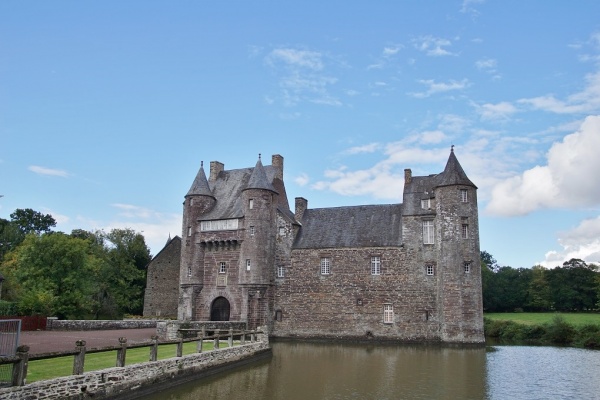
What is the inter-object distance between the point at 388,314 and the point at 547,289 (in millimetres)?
39776

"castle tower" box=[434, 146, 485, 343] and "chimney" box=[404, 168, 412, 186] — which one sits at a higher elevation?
"chimney" box=[404, 168, 412, 186]

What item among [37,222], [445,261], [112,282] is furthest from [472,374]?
[37,222]

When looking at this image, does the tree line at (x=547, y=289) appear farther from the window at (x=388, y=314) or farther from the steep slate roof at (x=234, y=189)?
the steep slate roof at (x=234, y=189)

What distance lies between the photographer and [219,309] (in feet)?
119

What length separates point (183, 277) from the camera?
37.2m

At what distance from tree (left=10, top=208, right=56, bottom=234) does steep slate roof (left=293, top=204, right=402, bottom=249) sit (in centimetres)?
4950

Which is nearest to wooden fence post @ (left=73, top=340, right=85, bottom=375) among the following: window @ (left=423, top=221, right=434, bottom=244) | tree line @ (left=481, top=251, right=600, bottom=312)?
window @ (left=423, top=221, right=434, bottom=244)

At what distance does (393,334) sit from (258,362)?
43.3 feet

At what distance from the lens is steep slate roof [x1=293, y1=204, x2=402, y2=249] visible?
3475 centimetres

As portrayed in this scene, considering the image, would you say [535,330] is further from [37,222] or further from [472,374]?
[37,222]

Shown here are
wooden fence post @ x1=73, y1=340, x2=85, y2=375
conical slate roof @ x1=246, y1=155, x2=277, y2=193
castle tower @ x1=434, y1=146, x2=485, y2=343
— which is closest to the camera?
wooden fence post @ x1=73, y1=340, x2=85, y2=375

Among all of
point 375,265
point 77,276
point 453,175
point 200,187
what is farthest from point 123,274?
point 453,175

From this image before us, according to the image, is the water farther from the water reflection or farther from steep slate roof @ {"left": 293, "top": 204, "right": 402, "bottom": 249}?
steep slate roof @ {"left": 293, "top": 204, "right": 402, "bottom": 249}

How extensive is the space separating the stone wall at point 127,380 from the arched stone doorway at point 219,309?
15176 millimetres
